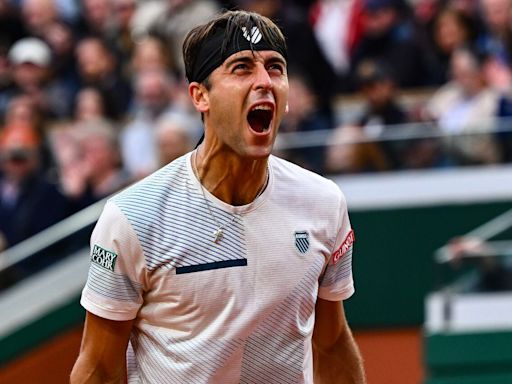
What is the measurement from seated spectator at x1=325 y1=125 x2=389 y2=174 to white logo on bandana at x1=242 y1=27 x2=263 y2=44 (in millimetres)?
5905

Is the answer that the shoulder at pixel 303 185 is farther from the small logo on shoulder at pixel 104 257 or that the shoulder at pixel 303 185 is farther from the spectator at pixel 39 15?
the spectator at pixel 39 15

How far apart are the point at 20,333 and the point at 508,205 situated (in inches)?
140

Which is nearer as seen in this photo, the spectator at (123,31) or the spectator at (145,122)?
the spectator at (145,122)

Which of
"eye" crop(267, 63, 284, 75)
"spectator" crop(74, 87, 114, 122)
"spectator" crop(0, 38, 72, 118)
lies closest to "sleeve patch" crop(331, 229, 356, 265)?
"eye" crop(267, 63, 284, 75)

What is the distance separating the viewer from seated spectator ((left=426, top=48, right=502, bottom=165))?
996cm

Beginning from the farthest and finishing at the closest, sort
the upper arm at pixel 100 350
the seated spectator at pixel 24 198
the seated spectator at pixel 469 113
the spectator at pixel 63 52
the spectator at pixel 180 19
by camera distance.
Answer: the spectator at pixel 63 52
the spectator at pixel 180 19
the seated spectator at pixel 24 198
the seated spectator at pixel 469 113
the upper arm at pixel 100 350

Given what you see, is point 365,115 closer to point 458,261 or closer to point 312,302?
point 458,261

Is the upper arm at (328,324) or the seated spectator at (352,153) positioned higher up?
the upper arm at (328,324)

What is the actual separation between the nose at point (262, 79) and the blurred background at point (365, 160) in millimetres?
5294

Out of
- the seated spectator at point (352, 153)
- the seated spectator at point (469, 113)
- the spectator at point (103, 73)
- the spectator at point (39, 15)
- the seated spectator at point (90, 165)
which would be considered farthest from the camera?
the spectator at point (39, 15)

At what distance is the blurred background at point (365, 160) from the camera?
33.6 ft

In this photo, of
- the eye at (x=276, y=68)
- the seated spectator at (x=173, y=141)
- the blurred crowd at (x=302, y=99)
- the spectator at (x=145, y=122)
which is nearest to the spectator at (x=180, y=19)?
the blurred crowd at (x=302, y=99)

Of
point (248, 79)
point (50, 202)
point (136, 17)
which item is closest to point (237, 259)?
point (248, 79)

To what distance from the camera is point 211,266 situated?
443 cm
